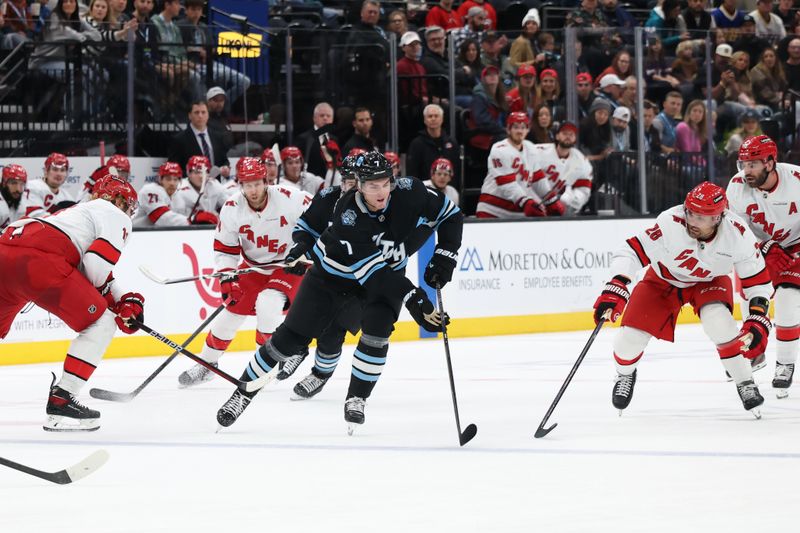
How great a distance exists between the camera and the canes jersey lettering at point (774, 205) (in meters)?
6.53

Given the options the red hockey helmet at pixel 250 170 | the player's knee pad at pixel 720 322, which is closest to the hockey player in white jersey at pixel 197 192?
the red hockey helmet at pixel 250 170

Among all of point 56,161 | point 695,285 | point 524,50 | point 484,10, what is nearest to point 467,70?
point 524,50

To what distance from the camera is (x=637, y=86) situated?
34.4ft

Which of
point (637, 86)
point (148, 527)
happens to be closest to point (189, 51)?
point (637, 86)

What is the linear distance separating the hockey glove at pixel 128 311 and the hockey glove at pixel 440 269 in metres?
1.21

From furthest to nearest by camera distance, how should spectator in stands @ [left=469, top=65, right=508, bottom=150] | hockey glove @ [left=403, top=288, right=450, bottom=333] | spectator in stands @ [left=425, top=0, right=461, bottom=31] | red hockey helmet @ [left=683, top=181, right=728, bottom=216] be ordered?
spectator in stands @ [left=425, top=0, right=461, bottom=31] → spectator in stands @ [left=469, top=65, right=508, bottom=150] → red hockey helmet @ [left=683, top=181, right=728, bottom=216] → hockey glove @ [left=403, top=288, right=450, bottom=333]

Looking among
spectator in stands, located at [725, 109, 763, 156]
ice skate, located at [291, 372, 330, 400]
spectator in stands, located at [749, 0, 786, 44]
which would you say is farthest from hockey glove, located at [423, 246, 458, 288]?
spectator in stands, located at [749, 0, 786, 44]

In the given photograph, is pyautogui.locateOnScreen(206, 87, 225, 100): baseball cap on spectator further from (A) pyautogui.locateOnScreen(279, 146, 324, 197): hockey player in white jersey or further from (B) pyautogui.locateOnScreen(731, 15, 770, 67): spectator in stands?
(B) pyautogui.locateOnScreen(731, 15, 770, 67): spectator in stands

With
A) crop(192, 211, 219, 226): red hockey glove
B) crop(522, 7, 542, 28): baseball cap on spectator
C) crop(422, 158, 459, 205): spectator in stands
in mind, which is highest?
crop(522, 7, 542, 28): baseball cap on spectator

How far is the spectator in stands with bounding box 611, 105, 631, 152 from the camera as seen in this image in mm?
10492

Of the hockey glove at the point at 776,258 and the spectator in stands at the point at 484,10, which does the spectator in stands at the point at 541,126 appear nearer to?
the spectator in stands at the point at 484,10

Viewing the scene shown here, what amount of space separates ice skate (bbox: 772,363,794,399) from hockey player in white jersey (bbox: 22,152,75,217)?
15.7ft

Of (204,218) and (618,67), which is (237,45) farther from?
(618,67)

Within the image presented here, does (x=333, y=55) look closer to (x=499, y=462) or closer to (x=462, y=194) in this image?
(x=462, y=194)
